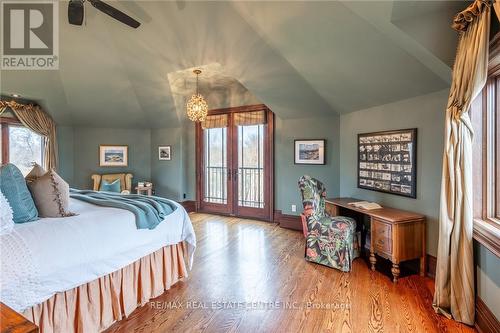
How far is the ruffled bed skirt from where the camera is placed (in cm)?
164

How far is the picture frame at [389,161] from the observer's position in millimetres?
2926

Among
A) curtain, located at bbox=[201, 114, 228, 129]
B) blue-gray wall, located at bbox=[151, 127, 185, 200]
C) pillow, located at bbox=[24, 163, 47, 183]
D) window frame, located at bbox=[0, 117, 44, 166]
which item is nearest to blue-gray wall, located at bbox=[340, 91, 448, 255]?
curtain, located at bbox=[201, 114, 228, 129]

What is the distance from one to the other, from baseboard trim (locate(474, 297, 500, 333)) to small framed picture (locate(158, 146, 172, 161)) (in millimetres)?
5795

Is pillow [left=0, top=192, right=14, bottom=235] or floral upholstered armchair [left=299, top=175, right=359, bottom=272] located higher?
pillow [left=0, top=192, right=14, bottom=235]

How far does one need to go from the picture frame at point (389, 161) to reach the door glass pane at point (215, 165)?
3036 mm

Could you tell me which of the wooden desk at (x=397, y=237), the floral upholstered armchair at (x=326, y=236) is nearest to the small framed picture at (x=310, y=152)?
the floral upholstered armchair at (x=326, y=236)

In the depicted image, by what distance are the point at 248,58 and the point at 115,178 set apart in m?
4.36

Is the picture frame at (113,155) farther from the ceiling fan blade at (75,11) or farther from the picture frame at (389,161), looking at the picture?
the picture frame at (389,161)

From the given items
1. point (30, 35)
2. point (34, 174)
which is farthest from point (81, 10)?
point (30, 35)

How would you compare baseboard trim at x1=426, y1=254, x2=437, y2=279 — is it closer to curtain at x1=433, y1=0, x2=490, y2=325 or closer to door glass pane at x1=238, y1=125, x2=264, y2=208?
curtain at x1=433, y1=0, x2=490, y2=325

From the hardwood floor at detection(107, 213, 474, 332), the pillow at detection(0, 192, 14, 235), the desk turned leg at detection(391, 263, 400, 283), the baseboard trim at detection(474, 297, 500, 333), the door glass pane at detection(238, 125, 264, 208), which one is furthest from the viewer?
the door glass pane at detection(238, 125, 264, 208)

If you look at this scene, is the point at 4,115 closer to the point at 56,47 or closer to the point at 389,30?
the point at 56,47

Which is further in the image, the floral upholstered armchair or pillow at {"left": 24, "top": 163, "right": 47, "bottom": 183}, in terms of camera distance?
the floral upholstered armchair

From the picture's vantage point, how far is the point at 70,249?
5.47ft
